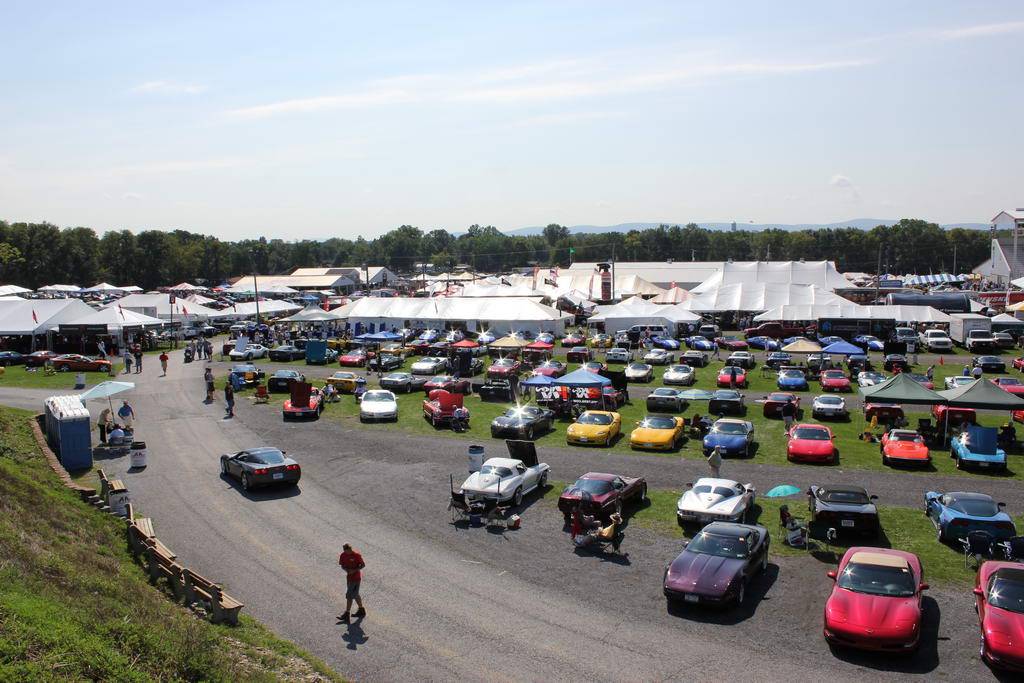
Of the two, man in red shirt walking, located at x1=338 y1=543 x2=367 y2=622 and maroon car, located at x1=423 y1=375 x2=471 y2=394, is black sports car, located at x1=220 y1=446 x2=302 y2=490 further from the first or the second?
maroon car, located at x1=423 y1=375 x2=471 y2=394

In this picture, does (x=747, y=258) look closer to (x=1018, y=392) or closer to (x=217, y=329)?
(x=217, y=329)

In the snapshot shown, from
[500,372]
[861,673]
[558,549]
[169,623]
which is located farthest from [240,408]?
[861,673]

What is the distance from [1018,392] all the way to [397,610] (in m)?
31.6

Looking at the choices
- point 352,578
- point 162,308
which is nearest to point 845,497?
point 352,578

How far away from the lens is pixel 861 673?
36.7ft

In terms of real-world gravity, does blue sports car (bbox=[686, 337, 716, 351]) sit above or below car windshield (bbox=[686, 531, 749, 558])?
below

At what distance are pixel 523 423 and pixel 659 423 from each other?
4677 mm

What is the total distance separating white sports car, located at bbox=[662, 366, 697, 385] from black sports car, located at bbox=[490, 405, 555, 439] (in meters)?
11.7

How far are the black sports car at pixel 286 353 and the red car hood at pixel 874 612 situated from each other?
42.1m

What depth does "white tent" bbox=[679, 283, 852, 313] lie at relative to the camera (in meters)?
62.0

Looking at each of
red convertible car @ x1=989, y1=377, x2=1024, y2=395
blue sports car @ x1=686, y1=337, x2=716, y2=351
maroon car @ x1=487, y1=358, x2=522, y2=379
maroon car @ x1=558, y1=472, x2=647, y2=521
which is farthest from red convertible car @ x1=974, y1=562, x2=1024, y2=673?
blue sports car @ x1=686, y1=337, x2=716, y2=351

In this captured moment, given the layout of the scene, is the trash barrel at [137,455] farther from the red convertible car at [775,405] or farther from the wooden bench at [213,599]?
the red convertible car at [775,405]

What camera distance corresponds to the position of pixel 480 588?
14352 mm

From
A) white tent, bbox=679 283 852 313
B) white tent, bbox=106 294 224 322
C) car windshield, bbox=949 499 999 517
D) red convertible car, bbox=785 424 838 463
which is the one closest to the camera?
car windshield, bbox=949 499 999 517
